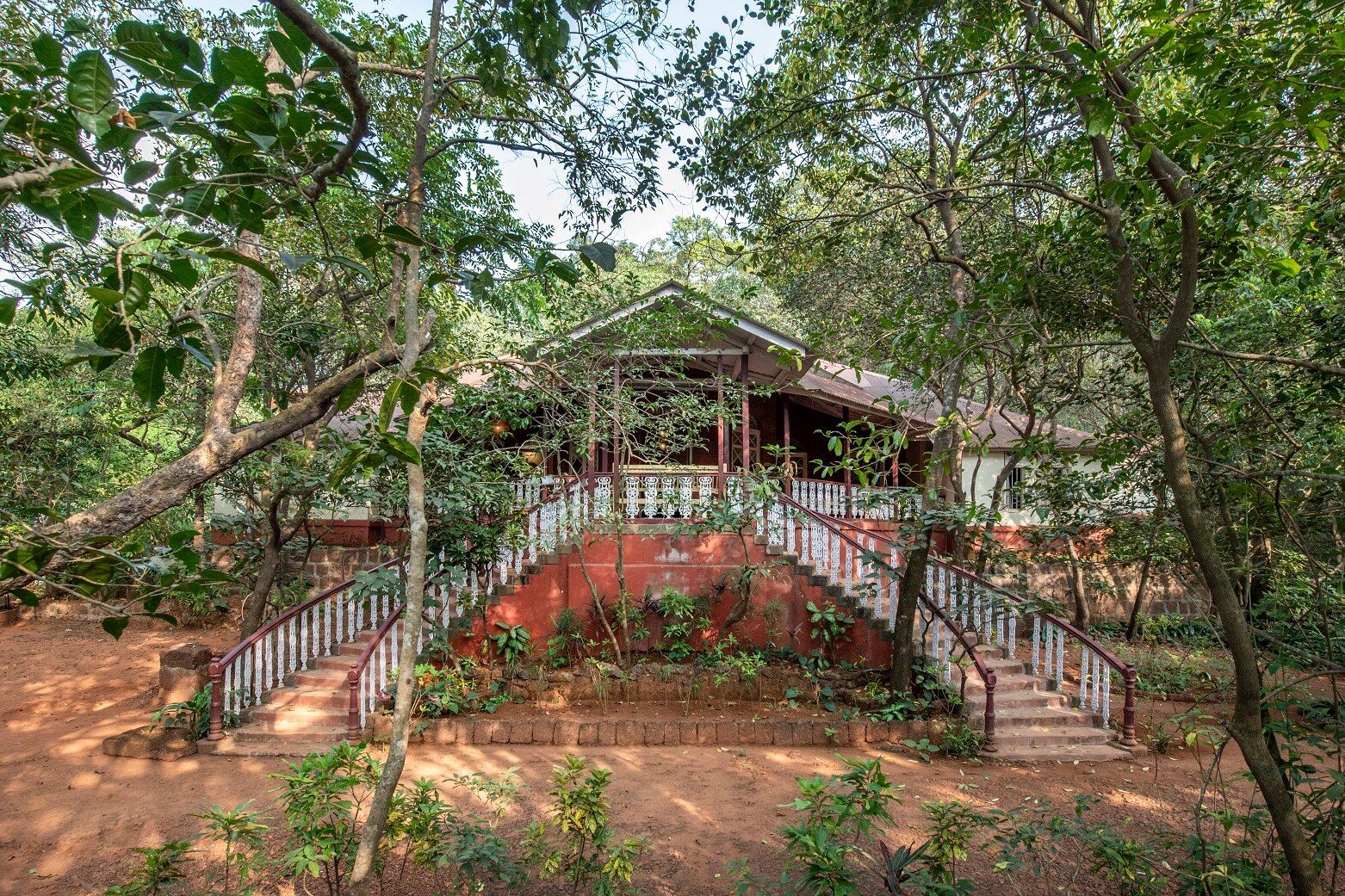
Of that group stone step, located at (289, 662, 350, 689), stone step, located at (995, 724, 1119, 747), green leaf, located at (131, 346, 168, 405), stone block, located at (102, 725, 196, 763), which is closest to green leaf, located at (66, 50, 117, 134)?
green leaf, located at (131, 346, 168, 405)

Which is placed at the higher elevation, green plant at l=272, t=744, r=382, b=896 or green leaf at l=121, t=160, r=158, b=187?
green leaf at l=121, t=160, r=158, b=187

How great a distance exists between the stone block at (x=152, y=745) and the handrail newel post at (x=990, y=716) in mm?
7616

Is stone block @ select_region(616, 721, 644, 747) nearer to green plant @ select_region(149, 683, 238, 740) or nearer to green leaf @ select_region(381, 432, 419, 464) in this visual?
green plant @ select_region(149, 683, 238, 740)

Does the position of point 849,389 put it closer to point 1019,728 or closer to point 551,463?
point 551,463

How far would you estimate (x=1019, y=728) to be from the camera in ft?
22.6

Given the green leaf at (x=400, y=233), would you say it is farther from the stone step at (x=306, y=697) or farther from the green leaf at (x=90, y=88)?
the stone step at (x=306, y=697)

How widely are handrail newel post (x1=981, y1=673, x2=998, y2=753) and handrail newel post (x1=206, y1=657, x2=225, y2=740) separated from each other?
7.41m

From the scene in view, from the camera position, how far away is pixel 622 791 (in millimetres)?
5660

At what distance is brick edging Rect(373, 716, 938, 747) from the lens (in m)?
6.79

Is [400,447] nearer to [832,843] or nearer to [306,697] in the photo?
[832,843]

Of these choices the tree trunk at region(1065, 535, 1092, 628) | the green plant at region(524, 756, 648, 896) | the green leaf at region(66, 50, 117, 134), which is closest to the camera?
the green leaf at region(66, 50, 117, 134)

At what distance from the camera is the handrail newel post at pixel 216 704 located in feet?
21.5

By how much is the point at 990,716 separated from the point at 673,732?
314 cm

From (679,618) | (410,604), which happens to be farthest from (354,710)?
(410,604)
